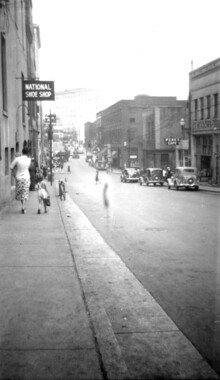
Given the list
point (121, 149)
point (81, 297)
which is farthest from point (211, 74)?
point (121, 149)

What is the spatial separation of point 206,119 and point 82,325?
35.6 meters

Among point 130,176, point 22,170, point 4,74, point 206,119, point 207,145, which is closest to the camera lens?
point 22,170

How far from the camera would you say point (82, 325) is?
447 cm

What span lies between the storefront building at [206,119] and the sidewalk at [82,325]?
3055 cm

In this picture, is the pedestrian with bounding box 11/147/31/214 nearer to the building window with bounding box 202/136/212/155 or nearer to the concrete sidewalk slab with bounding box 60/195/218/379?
the concrete sidewalk slab with bounding box 60/195/218/379

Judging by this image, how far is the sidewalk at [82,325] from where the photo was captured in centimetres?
364

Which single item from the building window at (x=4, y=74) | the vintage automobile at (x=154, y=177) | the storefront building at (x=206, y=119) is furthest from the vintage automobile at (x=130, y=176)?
the building window at (x=4, y=74)

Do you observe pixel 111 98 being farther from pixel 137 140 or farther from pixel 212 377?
pixel 212 377

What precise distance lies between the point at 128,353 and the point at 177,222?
8797mm

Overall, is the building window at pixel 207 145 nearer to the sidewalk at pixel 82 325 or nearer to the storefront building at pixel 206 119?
the storefront building at pixel 206 119

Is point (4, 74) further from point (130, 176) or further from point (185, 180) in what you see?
point (130, 176)

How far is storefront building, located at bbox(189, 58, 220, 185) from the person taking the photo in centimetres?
3634

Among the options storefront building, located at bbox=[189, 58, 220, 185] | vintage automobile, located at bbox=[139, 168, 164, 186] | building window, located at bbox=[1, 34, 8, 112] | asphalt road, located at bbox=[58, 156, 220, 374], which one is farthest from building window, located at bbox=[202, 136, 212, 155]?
asphalt road, located at bbox=[58, 156, 220, 374]

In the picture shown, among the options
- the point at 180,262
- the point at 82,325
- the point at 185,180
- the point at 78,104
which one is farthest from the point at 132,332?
the point at 78,104
